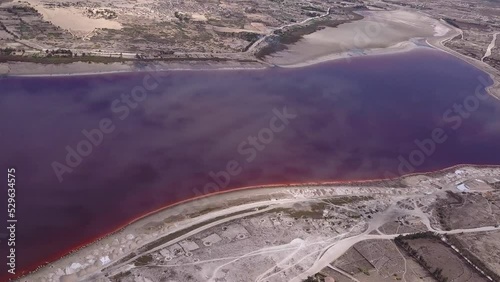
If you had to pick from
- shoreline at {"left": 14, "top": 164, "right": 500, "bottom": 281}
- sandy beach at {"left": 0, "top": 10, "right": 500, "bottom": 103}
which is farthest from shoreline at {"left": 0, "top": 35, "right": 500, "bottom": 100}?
shoreline at {"left": 14, "top": 164, "right": 500, "bottom": 281}

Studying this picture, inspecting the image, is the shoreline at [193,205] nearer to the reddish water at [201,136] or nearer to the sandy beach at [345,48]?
the reddish water at [201,136]

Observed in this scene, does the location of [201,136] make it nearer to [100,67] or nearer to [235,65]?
[100,67]

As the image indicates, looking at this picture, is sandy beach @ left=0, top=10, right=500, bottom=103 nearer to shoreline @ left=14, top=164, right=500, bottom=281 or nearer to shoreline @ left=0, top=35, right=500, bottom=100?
shoreline @ left=0, top=35, right=500, bottom=100

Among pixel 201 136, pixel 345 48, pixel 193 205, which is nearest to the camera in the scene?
pixel 193 205

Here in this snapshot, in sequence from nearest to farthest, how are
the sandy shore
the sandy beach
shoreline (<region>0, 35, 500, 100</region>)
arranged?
the sandy shore < shoreline (<region>0, 35, 500, 100</region>) < the sandy beach

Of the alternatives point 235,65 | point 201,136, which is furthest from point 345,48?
point 201,136

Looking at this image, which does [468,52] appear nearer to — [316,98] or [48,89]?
[316,98]

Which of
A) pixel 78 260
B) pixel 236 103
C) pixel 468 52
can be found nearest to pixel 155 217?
pixel 78 260

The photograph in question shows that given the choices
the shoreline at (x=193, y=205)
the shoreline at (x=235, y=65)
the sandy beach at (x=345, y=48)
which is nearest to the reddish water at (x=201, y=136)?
the shoreline at (x=193, y=205)

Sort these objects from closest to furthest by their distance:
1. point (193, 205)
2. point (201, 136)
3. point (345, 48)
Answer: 1. point (193, 205)
2. point (201, 136)
3. point (345, 48)
